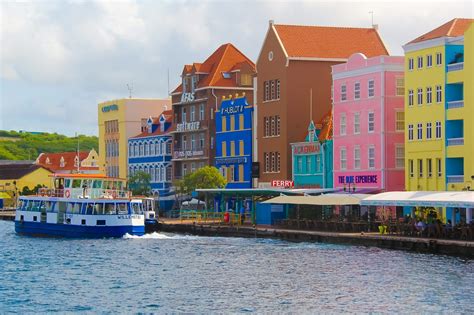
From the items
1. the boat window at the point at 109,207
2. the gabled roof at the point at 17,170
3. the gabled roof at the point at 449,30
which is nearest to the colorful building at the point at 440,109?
the gabled roof at the point at 449,30

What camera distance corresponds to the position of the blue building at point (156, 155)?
129750 mm

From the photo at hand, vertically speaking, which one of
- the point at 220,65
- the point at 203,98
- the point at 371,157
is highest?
the point at 220,65

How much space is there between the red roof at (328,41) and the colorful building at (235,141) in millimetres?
8317

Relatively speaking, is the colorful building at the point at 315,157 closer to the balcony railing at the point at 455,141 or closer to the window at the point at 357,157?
the window at the point at 357,157

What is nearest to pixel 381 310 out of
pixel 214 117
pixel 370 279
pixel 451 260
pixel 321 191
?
pixel 370 279

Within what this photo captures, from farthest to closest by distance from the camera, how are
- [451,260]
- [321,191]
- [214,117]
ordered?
[214,117], [321,191], [451,260]

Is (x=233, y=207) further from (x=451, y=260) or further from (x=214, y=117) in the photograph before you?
(x=451, y=260)

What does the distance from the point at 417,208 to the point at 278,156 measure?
27.9m

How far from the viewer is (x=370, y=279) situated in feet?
188

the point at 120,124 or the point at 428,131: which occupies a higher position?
the point at 120,124

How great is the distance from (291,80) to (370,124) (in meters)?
12.9

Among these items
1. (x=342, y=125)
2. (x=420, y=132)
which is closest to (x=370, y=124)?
(x=342, y=125)

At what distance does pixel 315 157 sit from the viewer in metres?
102

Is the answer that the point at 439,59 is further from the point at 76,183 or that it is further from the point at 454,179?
the point at 76,183
